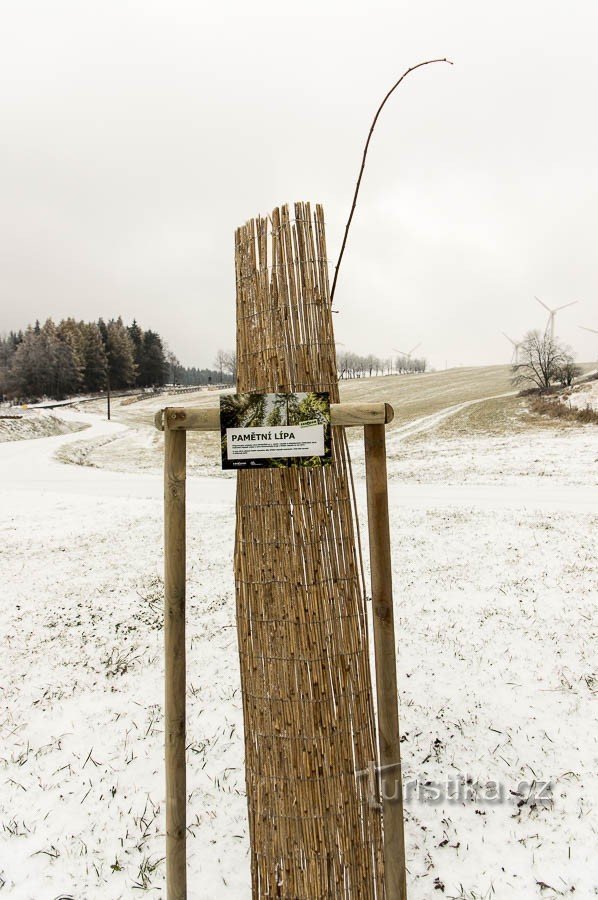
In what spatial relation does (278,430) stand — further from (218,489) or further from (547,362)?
(547,362)

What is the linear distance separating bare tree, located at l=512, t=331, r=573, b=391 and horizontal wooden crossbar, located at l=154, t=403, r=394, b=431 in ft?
151

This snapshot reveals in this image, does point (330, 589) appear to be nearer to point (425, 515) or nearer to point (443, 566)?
point (443, 566)

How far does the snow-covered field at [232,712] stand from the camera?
9.44 ft

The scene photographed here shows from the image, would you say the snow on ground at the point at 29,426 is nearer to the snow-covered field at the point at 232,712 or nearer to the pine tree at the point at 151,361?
the snow-covered field at the point at 232,712

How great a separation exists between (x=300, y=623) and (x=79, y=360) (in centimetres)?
6613

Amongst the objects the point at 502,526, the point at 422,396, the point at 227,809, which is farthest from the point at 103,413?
the point at 227,809

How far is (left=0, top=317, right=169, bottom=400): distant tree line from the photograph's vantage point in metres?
57.4

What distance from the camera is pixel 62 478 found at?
17.1m

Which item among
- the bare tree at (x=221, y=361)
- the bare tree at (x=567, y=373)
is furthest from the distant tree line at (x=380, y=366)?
the bare tree at (x=567, y=373)

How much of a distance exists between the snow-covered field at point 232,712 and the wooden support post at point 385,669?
1.50 feet

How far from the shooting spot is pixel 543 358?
44.4m

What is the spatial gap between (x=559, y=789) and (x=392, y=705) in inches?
70.1

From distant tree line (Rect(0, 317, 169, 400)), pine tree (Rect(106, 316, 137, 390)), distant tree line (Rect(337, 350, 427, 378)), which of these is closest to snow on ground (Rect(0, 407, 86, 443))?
distant tree line (Rect(0, 317, 169, 400))

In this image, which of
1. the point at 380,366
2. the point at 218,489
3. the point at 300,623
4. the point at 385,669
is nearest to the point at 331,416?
the point at 300,623
